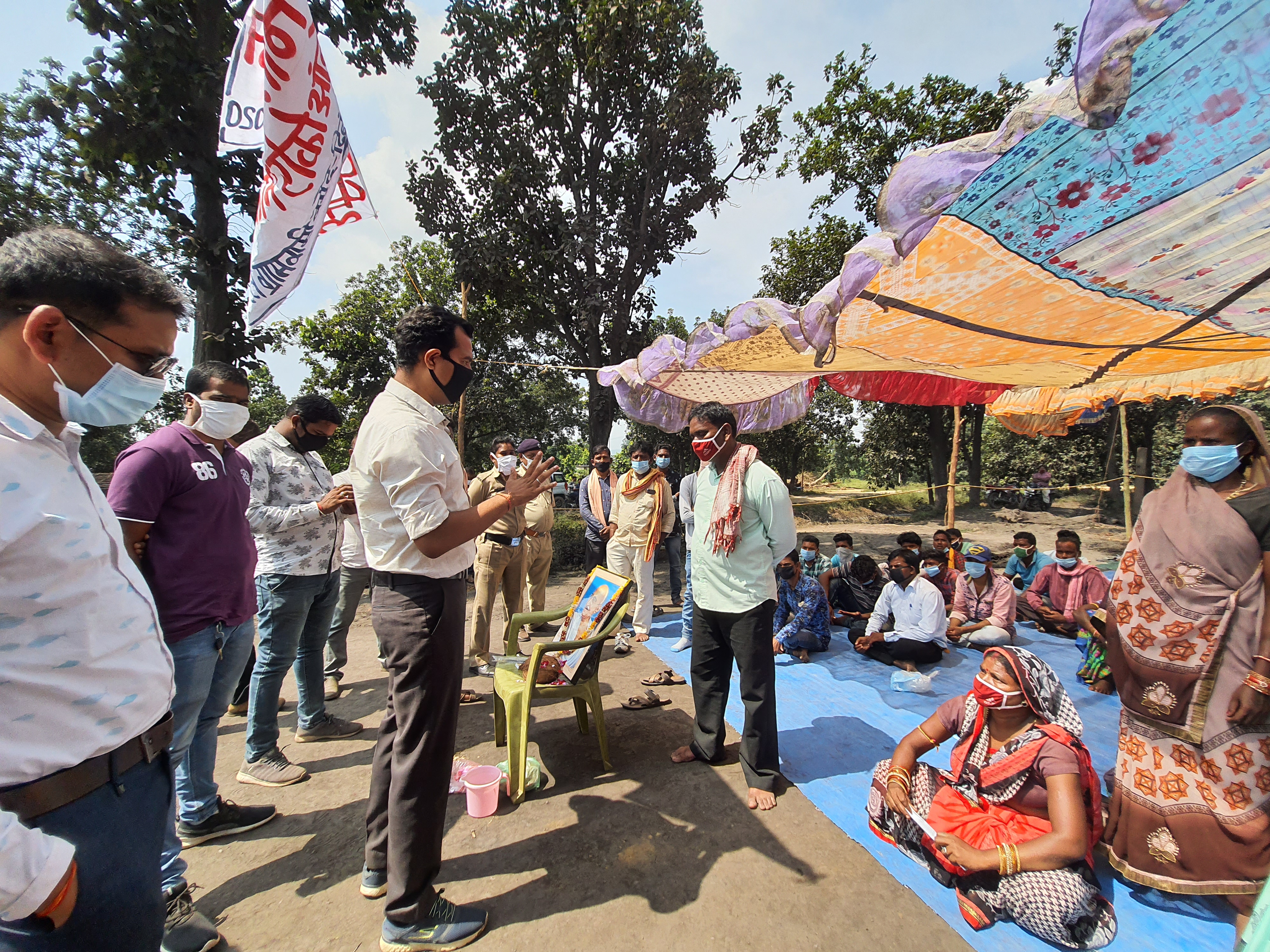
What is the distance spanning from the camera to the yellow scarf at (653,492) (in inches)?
210

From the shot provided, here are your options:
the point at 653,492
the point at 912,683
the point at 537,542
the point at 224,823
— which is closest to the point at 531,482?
the point at 224,823

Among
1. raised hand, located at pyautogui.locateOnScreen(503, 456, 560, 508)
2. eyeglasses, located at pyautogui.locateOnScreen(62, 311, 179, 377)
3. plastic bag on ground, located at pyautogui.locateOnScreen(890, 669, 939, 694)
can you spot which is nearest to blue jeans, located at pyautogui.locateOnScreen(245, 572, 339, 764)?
raised hand, located at pyautogui.locateOnScreen(503, 456, 560, 508)

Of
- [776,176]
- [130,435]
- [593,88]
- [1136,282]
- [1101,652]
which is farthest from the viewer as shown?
[130,435]

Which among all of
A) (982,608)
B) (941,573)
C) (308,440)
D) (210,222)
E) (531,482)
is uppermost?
(210,222)

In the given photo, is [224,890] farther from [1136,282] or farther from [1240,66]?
[1136,282]

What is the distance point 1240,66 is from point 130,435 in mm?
32175

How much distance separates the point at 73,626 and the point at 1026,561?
24.5 feet

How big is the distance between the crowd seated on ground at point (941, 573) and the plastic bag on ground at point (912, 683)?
0.73 m

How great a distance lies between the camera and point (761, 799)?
8.91 feet

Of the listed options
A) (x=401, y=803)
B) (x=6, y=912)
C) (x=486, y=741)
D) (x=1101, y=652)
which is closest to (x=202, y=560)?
(x=401, y=803)

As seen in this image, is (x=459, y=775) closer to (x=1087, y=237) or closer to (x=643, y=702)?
(x=643, y=702)

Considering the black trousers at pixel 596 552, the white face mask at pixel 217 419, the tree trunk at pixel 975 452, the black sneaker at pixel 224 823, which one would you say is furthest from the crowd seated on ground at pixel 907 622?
the tree trunk at pixel 975 452

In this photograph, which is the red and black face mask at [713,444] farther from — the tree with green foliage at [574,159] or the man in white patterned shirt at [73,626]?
the tree with green foliage at [574,159]

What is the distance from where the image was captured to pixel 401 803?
183 cm
